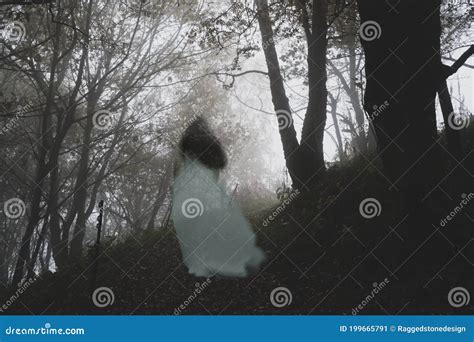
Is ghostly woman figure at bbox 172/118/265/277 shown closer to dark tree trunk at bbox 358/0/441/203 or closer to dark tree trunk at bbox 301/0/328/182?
dark tree trunk at bbox 301/0/328/182

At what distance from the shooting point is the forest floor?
17.8 ft

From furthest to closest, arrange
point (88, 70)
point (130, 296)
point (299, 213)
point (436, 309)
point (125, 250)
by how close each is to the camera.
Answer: point (88, 70) < point (125, 250) < point (299, 213) < point (130, 296) < point (436, 309)

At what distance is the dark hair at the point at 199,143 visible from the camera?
20.1 m

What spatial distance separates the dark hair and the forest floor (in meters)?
10.5

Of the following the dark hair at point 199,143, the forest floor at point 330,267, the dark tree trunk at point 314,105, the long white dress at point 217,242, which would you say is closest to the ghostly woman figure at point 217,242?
the long white dress at point 217,242

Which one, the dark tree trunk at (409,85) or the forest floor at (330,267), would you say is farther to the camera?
the dark tree trunk at (409,85)

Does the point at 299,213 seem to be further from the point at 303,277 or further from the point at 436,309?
the point at 436,309

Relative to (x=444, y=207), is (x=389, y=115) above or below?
above

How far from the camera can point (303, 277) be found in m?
6.47

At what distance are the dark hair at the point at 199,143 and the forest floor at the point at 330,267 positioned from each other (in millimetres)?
10540

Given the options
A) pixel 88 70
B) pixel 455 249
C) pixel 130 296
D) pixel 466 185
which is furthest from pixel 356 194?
pixel 88 70

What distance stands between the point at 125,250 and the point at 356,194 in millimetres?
6123

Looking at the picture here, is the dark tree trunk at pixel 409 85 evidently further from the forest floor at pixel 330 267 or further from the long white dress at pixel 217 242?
the long white dress at pixel 217 242

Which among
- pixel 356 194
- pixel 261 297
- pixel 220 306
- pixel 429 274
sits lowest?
pixel 220 306
